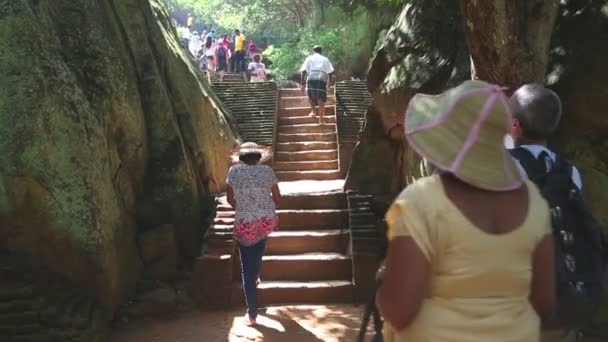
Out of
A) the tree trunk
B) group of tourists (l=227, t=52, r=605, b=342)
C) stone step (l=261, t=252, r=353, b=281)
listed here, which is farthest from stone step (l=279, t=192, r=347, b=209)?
group of tourists (l=227, t=52, r=605, b=342)

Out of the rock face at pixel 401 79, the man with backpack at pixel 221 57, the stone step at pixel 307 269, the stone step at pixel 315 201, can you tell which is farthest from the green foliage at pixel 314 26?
the stone step at pixel 307 269

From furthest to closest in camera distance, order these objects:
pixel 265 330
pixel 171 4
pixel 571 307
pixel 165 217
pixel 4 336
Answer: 1. pixel 171 4
2. pixel 165 217
3. pixel 265 330
4. pixel 4 336
5. pixel 571 307

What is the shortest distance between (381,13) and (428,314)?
54.8ft

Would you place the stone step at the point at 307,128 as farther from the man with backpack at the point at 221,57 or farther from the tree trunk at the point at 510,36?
the tree trunk at the point at 510,36

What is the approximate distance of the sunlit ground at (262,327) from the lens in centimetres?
554

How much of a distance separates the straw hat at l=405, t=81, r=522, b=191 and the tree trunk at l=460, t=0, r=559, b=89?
273cm

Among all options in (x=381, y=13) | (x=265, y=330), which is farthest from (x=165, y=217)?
(x=381, y=13)

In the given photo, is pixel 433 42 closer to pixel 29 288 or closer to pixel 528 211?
pixel 29 288

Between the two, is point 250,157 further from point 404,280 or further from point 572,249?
point 404,280

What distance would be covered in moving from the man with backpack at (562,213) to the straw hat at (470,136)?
593 mm

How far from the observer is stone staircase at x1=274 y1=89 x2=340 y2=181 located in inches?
445

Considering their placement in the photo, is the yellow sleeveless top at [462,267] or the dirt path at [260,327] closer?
the yellow sleeveless top at [462,267]

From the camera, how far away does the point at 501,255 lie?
1.58 metres

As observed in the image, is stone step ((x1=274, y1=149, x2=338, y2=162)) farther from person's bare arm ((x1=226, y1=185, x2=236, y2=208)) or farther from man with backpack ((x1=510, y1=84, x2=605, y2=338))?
man with backpack ((x1=510, y1=84, x2=605, y2=338))
